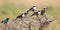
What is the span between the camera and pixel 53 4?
520 centimetres

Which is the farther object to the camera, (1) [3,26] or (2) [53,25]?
(2) [53,25]

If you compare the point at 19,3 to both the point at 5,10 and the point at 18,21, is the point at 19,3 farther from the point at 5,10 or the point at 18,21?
the point at 18,21

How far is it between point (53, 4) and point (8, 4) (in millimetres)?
725

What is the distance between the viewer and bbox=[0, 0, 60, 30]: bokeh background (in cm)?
466

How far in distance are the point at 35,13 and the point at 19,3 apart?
1.43 meters

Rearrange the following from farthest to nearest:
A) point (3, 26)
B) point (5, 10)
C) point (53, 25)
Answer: point (5, 10), point (53, 25), point (3, 26)

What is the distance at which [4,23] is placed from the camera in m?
3.88

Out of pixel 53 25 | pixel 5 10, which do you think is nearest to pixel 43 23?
pixel 53 25

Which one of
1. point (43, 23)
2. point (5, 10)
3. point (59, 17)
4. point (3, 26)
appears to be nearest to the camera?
point (43, 23)

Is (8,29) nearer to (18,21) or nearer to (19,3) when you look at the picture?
(18,21)

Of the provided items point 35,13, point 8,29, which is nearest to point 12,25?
point 8,29

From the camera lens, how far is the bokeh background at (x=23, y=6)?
4.66m

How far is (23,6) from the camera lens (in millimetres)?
4992

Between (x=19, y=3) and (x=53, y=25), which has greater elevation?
(x=19, y=3)
